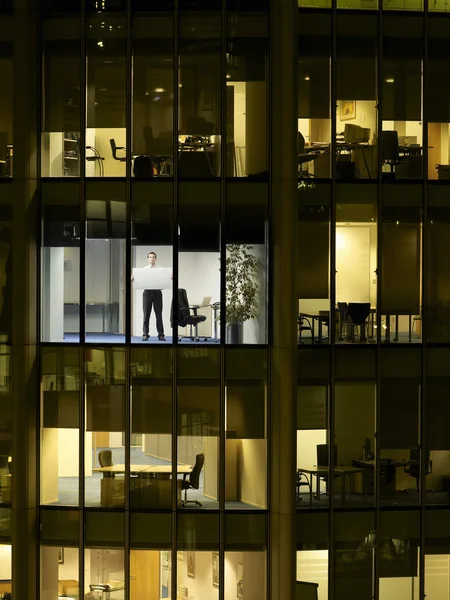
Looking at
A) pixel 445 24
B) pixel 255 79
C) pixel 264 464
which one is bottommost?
pixel 264 464

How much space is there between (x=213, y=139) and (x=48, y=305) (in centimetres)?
468

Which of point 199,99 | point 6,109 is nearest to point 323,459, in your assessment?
point 199,99

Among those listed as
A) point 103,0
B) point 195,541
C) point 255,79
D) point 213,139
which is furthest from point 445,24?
point 195,541

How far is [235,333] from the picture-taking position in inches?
698

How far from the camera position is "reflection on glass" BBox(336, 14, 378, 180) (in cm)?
1794

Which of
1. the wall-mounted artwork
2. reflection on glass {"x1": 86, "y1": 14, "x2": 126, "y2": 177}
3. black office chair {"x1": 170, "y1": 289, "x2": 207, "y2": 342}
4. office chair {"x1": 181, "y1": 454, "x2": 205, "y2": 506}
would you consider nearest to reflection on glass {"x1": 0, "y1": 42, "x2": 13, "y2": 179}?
reflection on glass {"x1": 86, "y1": 14, "x2": 126, "y2": 177}

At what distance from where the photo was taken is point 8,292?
18.0 metres

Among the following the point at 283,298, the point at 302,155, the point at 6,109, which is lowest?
the point at 283,298

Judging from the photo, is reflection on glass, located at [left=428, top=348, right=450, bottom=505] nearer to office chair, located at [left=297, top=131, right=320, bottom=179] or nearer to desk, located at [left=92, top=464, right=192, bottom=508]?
office chair, located at [left=297, top=131, right=320, bottom=179]

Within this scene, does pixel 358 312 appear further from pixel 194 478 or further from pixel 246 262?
pixel 194 478

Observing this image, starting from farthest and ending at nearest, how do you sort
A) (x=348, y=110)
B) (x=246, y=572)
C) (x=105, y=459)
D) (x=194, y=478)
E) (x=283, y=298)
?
1. (x=348, y=110)
2. (x=105, y=459)
3. (x=194, y=478)
4. (x=246, y=572)
5. (x=283, y=298)

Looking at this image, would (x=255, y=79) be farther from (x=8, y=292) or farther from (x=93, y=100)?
(x=8, y=292)

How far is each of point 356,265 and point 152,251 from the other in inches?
162

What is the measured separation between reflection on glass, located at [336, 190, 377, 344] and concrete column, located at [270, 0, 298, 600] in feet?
3.50
